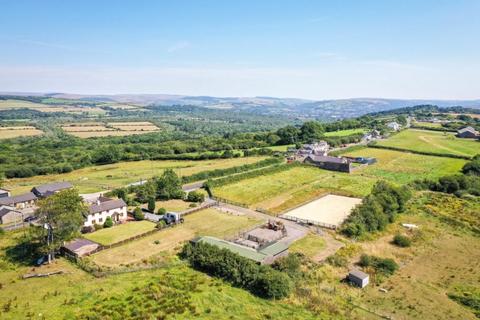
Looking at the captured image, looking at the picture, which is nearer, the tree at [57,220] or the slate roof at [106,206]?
the tree at [57,220]

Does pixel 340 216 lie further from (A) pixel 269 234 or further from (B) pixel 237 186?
(B) pixel 237 186

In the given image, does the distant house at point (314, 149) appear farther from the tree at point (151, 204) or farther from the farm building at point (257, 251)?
the farm building at point (257, 251)

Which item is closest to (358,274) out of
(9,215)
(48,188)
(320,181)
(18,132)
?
(320,181)

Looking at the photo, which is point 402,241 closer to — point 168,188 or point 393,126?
point 168,188

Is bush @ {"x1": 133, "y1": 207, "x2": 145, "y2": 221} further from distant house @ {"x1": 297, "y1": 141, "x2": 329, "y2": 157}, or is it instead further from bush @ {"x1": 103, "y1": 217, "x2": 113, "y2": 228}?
distant house @ {"x1": 297, "y1": 141, "x2": 329, "y2": 157}

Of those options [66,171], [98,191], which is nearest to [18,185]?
[66,171]

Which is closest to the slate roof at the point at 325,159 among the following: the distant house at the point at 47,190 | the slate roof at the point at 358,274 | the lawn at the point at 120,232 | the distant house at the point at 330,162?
the distant house at the point at 330,162
